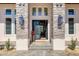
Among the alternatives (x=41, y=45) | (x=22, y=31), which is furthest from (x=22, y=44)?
(x=41, y=45)

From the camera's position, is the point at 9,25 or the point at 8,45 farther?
the point at 9,25

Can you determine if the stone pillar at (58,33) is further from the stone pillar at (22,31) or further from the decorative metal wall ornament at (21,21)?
the decorative metal wall ornament at (21,21)

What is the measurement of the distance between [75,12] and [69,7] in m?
0.73

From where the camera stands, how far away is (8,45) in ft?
58.7

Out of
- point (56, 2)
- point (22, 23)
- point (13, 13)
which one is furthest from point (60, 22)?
point (13, 13)

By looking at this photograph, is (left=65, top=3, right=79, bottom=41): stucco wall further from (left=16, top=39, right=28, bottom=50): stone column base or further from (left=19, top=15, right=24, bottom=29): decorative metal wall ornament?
(left=19, top=15, right=24, bottom=29): decorative metal wall ornament

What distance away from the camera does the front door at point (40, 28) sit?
2031 centimetres

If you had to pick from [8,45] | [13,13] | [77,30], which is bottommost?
[8,45]

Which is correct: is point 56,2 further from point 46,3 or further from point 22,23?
point 22,23

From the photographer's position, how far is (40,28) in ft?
67.7

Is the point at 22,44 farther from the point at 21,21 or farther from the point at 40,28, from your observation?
the point at 40,28

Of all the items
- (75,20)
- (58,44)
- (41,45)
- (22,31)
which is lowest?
(41,45)

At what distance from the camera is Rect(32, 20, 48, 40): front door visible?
20.3 metres

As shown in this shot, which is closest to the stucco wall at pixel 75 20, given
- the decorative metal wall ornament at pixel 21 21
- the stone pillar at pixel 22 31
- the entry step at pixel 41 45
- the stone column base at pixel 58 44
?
the stone column base at pixel 58 44
